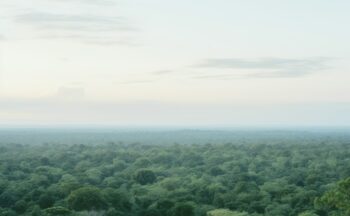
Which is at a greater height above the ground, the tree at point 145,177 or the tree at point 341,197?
the tree at point 341,197

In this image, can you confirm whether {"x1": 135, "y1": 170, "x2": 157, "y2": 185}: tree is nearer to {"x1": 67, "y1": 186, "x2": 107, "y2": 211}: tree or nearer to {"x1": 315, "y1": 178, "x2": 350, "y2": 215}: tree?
{"x1": 67, "y1": 186, "x2": 107, "y2": 211}: tree

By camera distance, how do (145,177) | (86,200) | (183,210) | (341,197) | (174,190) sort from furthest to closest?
(145,177), (174,190), (86,200), (183,210), (341,197)

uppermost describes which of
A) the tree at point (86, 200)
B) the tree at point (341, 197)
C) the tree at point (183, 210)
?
the tree at point (341, 197)

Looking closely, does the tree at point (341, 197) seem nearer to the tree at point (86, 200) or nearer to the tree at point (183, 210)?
the tree at point (183, 210)

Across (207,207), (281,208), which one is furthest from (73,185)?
(281,208)

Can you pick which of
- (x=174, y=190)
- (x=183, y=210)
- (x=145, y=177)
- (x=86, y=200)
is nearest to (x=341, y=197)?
(x=183, y=210)

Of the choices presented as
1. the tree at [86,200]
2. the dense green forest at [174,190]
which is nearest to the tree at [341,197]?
the dense green forest at [174,190]

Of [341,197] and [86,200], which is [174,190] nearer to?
[86,200]

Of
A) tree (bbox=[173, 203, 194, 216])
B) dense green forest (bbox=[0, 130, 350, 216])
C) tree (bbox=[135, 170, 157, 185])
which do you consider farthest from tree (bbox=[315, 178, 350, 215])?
tree (bbox=[135, 170, 157, 185])

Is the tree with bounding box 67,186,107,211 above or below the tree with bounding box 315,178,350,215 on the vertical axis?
below
